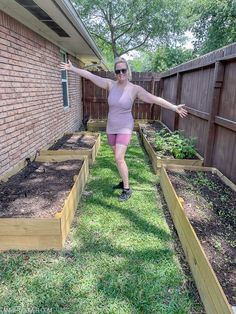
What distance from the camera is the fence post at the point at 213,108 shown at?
374 cm

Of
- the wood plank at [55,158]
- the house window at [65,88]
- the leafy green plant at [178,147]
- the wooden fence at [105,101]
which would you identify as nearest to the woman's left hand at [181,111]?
the leafy green plant at [178,147]

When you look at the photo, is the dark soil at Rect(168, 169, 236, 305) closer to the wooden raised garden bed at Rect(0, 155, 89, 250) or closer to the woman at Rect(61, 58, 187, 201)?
the woman at Rect(61, 58, 187, 201)

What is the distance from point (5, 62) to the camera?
11.6 ft

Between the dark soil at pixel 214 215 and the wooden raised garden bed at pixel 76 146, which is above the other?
the wooden raised garden bed at pixel 76 146

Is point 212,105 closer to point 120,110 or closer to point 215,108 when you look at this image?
point 215,108

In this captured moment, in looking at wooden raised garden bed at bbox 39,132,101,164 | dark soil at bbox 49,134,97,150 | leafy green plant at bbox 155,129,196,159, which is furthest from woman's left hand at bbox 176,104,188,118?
dark soil at bbox 49,134,97,150

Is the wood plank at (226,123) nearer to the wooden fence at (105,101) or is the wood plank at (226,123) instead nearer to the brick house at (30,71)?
the brick house at (30,71)

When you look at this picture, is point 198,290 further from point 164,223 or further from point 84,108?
point 84,108

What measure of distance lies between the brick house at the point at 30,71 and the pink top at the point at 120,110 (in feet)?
4.33

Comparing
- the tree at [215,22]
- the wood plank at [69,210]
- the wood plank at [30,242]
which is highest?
the tree at [215,22]

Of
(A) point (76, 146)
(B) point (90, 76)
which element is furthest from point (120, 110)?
(A) point (76, 146)

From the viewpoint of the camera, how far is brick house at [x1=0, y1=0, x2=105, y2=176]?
3.49 m

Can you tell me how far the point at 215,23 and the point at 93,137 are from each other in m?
11.2

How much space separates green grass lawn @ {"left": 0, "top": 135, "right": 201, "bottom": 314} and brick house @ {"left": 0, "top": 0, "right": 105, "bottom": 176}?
5.19ft
